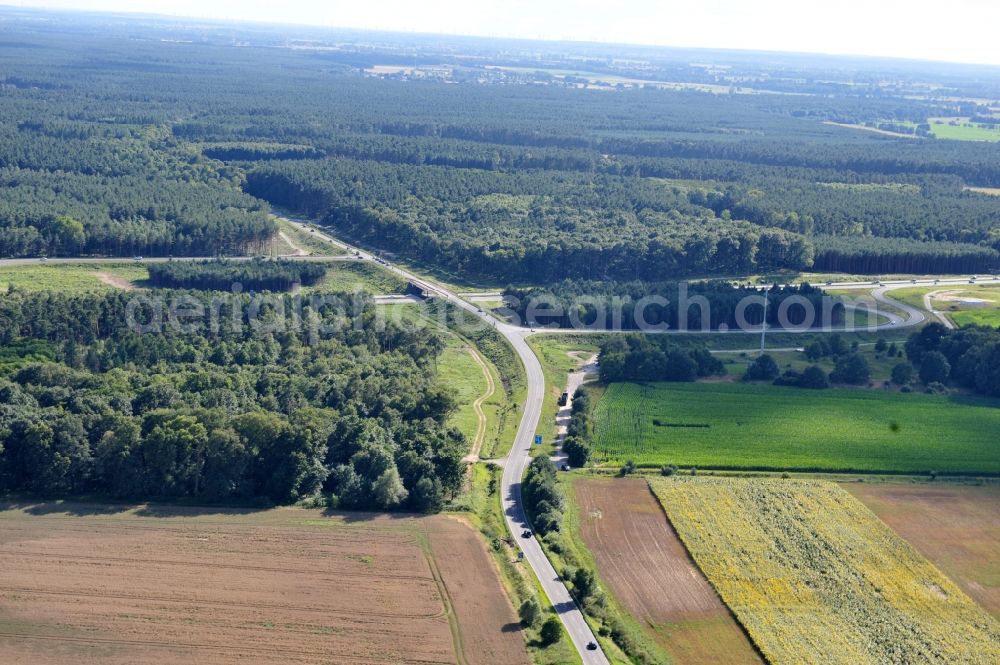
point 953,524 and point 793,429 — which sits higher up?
point 793,429

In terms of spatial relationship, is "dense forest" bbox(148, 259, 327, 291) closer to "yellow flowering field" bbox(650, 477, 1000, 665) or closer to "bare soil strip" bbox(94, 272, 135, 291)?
"bare soil strip" bbox(94, 272, 135, 291)

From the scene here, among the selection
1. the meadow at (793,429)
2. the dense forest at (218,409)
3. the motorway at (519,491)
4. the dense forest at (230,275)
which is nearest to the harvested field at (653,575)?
the motorway at (519,491)

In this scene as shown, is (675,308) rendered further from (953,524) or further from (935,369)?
(953,524)

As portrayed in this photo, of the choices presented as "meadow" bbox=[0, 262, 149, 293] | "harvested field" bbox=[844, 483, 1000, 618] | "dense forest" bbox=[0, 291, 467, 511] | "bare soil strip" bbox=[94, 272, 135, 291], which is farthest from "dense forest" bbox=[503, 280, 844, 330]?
"meadow" bbox=[0, 262, 149, 293]

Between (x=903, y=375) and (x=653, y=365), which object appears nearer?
(x=653, y=365)

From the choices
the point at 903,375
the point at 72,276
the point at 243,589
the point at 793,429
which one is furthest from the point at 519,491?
the point at 72,276

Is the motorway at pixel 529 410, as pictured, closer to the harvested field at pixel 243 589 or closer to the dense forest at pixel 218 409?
the harvested field at pixel 243 589

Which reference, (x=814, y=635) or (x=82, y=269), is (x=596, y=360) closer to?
(x=814, y=635)
